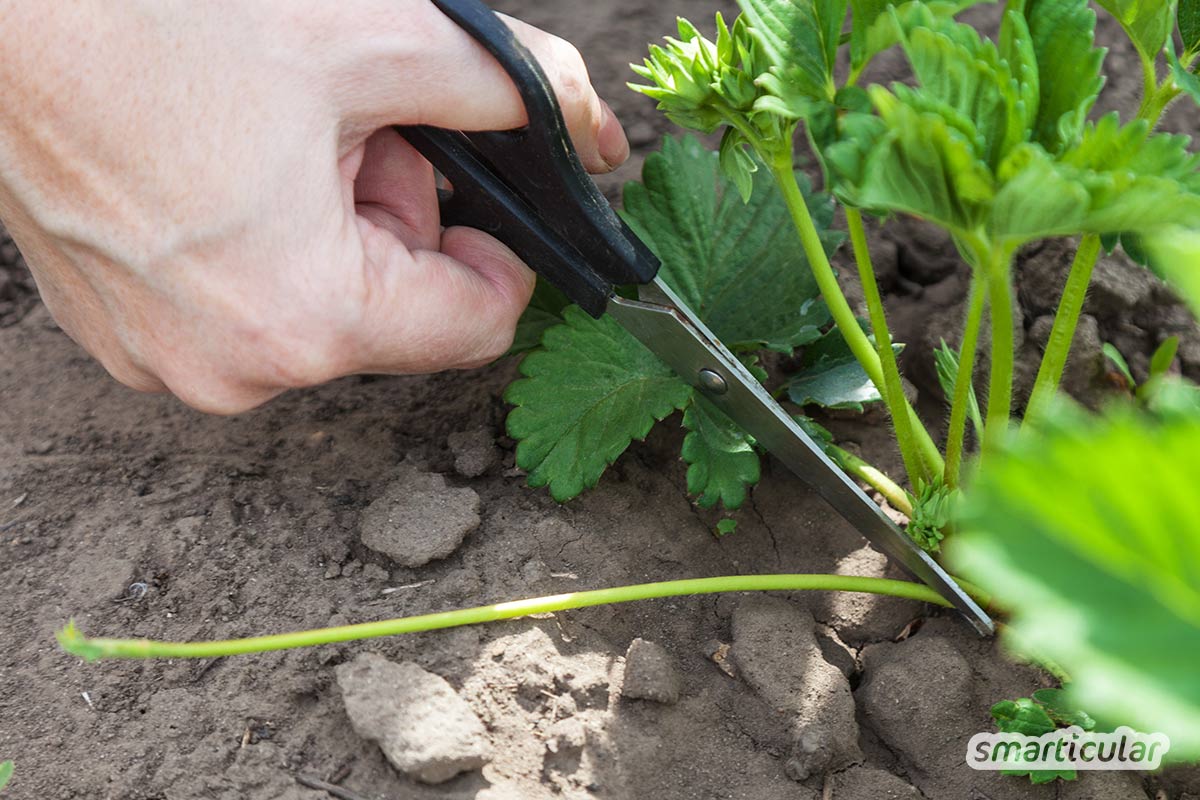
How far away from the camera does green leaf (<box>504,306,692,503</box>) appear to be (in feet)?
5.31

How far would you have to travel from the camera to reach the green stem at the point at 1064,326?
1395 mm

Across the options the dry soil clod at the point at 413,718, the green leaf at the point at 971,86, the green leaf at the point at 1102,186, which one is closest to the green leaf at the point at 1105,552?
the green leaf at the point at 1102,186

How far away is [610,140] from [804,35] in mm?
350

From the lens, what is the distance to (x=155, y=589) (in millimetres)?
1479

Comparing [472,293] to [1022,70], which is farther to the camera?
[472,293]

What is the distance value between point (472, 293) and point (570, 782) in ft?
2.08

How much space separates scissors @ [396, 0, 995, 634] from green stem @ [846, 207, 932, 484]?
0.12 m

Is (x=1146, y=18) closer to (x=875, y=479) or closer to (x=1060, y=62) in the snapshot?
(x=1060, y=62)

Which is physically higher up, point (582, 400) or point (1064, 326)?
point (1064, 326)

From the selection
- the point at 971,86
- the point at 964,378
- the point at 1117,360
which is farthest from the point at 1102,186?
the point at 1117,360

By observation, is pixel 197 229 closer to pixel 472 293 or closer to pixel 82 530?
pixel 472 293

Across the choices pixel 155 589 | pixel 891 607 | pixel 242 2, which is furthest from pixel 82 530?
pixel 891 607

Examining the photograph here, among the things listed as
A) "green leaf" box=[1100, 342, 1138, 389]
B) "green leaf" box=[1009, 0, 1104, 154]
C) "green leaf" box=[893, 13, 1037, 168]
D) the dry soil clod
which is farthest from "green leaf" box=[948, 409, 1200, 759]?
"green leaf" box=[1100, 342, 1138, 389]

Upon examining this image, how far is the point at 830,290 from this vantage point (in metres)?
1.50
